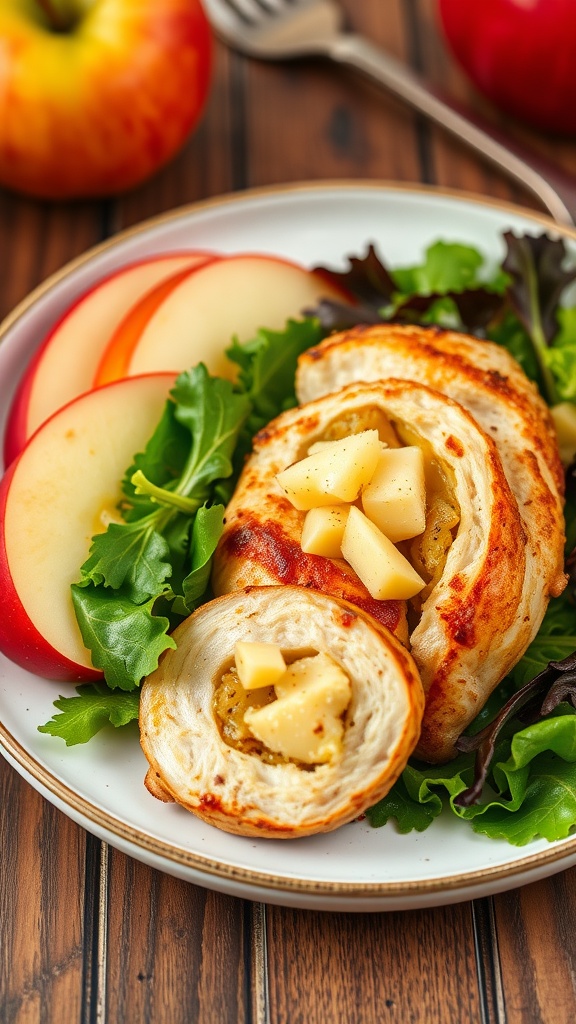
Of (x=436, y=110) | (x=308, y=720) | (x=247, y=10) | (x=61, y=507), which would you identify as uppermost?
(x=247, y=10)

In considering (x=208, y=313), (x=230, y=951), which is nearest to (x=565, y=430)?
(x=208, y=313)

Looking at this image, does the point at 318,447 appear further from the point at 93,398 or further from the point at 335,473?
the point at 93,398

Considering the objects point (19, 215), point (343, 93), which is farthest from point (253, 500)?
point (343, 93)

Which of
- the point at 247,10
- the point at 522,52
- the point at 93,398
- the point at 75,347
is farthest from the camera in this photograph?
the point at 247,10

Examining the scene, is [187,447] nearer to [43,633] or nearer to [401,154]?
[43,633]

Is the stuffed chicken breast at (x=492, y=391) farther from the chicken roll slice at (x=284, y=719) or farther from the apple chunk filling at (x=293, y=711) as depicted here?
→ the apple chunk filling at (x=293, y=711)

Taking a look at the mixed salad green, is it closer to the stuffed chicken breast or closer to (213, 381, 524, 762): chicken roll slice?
(213, 381, 524, 762): chicken roll slice
